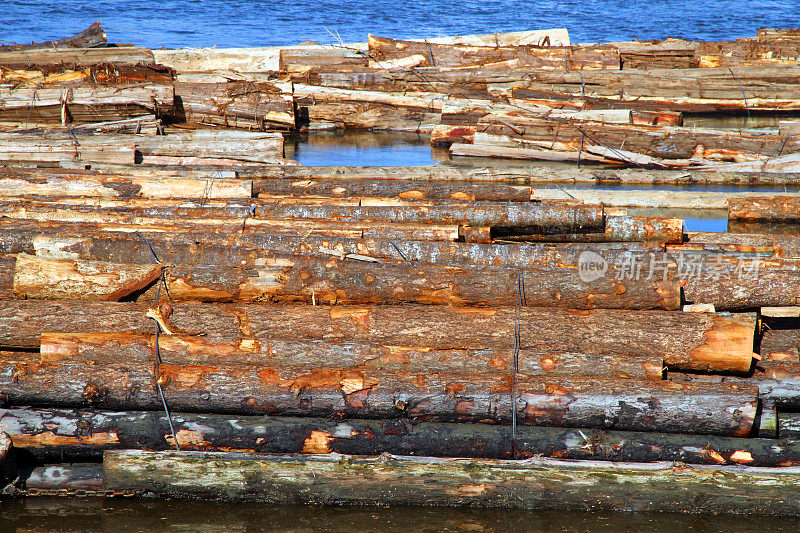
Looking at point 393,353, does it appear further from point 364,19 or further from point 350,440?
point 364,19

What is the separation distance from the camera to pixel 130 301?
5648 millimetres

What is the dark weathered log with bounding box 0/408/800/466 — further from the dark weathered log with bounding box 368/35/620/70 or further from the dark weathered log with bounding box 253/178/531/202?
the dark weathered log with bounding box 368/35/620/70

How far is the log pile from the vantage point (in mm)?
4492

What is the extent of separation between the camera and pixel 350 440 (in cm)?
466

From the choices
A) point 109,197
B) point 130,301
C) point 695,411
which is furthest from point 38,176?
point 695,411

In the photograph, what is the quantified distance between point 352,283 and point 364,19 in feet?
97.2

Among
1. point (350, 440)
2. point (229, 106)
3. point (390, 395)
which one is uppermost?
point (229, 106)

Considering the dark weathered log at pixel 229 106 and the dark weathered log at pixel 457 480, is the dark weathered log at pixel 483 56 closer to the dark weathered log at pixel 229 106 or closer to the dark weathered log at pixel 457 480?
the dark weathered log at pixel 229 106

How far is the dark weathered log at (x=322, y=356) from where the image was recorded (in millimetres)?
4922

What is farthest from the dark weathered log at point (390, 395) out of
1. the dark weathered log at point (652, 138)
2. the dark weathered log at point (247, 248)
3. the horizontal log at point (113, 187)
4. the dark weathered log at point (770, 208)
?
the dark weathered log at point (652, 138)

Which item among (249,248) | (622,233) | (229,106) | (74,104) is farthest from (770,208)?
(74,104)

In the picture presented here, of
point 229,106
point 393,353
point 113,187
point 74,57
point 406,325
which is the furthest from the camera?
point 74,57

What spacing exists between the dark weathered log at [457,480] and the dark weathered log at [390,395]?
331mm

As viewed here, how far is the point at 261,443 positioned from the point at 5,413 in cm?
180
